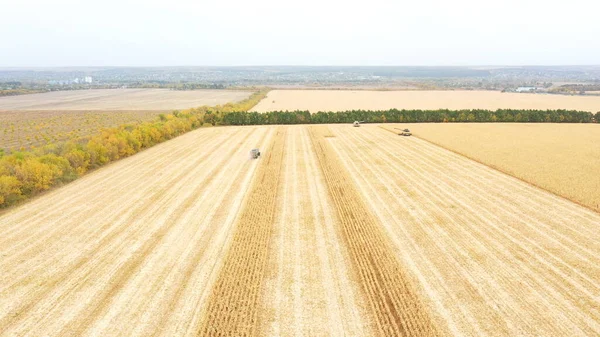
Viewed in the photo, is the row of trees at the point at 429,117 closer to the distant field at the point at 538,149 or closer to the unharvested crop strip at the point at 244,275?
the distant field at the point at 538,149

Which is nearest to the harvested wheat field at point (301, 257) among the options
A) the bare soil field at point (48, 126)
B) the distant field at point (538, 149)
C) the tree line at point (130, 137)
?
the tree line at point (130, 137)

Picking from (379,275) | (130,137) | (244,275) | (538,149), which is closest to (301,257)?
(244,275)

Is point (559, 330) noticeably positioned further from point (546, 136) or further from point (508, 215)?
point (546, 136)

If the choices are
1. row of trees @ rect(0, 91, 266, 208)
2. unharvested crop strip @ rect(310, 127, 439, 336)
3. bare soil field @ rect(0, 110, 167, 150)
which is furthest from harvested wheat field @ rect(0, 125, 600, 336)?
bare soil field @ rect(0, 110, 167, 150)

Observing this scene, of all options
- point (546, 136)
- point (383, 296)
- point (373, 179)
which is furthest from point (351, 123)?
point (383, 296)

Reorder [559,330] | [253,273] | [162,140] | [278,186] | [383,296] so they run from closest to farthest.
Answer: [559,330] < [383,296] < [253,273] < [278,186] < [162,140]
